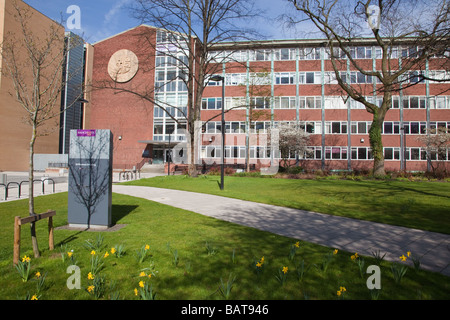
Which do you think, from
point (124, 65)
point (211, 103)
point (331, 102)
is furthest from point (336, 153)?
point (124, 65)

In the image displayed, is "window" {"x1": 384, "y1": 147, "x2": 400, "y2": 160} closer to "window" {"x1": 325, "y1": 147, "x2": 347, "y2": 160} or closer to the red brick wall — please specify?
"window" {"x1": 325, "y1": 147, "x2": 347, "y2": 160}

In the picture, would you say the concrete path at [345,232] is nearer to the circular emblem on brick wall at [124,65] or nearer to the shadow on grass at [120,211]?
the shadow on grass at [120,211]

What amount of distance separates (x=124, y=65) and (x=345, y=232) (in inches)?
1747

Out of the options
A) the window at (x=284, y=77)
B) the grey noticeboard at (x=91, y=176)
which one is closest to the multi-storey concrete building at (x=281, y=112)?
the window at (x=284, y=77)

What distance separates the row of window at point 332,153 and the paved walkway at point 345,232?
27.2 meters

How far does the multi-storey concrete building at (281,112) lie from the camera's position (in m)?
36.8

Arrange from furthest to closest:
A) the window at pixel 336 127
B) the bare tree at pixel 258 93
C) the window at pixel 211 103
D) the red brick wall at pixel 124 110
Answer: the red brick wall at pixel 124 110, the window at pixel 211 103, the window at pixel 336 127, the bare tree at pixel 258 93

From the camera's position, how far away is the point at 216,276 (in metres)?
3.82

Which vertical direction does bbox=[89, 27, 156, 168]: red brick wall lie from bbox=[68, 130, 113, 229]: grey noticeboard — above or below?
above

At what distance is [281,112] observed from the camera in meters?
39.1

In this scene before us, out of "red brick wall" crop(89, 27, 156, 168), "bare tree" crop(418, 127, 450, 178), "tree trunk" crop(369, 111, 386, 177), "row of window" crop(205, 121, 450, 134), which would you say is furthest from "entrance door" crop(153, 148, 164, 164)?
"bare tree" crop(418, 127, 450, 178)

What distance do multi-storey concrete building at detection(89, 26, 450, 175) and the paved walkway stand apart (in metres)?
26.0

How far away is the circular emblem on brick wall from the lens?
140 ft
